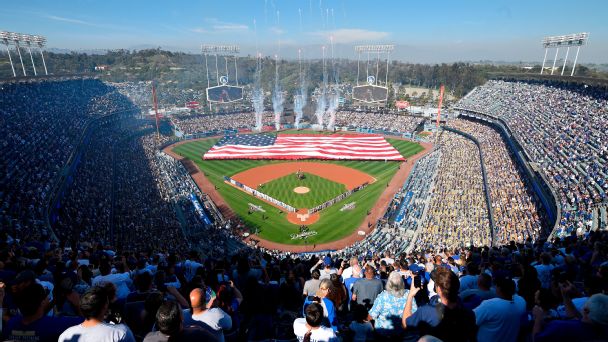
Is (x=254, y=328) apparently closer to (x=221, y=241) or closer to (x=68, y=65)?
(x=221, y=241)

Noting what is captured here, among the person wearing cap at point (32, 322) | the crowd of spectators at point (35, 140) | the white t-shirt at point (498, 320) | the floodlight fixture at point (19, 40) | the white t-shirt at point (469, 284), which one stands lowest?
the crowd of spectators at point (35, 140)

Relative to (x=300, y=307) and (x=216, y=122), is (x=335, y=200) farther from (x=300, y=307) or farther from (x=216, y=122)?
(x=216, y=122)

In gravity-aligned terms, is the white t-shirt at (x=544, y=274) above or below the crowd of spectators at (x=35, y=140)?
above

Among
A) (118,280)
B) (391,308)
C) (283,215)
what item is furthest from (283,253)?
(391,308)

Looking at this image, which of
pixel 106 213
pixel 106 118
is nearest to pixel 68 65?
pixel 106 118

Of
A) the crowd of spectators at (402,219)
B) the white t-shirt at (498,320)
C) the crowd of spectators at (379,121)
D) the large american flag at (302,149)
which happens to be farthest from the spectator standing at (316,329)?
the crowd of spectators at (379,121)

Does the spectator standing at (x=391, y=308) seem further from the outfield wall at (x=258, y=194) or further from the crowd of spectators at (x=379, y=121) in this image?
the crowd of spectators at (x=379, y=121)
